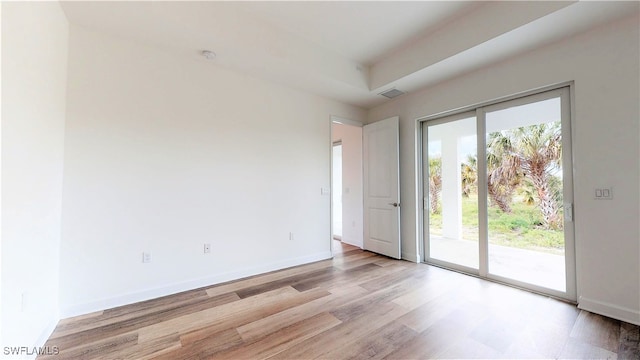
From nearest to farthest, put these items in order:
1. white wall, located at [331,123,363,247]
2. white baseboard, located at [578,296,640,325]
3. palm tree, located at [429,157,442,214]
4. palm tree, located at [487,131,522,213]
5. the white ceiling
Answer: white baseboard, located at [578,296,640,325]
the white ceiling
palm tree, located at [487,131,522,213]
palm tree, located at [429,157,442,214]
white wall, located at [331,123,363,247]

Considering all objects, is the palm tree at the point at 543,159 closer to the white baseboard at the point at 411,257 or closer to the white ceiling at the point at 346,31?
the white ceiling at the point at 346,31

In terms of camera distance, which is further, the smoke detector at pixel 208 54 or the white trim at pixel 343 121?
the white trim at pixel 343 121

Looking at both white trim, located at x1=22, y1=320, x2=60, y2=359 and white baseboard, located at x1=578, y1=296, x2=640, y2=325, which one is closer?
white trim, located at x1=22, y1=320, x2=60, y2=359

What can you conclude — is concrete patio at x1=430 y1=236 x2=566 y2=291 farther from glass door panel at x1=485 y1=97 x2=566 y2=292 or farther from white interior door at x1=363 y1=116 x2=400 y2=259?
white interior door at x1=363 y1=116 x2=400 y2=259

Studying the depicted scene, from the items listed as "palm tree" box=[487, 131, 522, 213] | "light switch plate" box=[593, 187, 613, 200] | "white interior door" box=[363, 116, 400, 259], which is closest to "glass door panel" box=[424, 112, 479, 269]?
"palm tree" box=[487, 131, 522, 213]

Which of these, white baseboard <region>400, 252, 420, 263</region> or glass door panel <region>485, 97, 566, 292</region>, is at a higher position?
glass door panel <region>485, 97, 566, 292</region>

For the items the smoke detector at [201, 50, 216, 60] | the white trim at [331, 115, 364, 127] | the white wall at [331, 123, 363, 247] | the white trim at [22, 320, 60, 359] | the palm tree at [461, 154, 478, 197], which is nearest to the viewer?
the white trim at [22, 320, 60, 359]

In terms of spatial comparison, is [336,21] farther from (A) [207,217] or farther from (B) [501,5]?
(A) [207,217]

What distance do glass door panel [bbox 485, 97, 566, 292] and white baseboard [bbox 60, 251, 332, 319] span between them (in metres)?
2.63

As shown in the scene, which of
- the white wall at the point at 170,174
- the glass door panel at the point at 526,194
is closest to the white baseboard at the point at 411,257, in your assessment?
the glass door panel at the point at 526,194

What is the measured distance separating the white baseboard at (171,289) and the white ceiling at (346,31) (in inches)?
103

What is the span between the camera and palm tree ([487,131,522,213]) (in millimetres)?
3002

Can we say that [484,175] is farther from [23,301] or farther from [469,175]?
[23,301]

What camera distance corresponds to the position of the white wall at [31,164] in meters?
1.41
